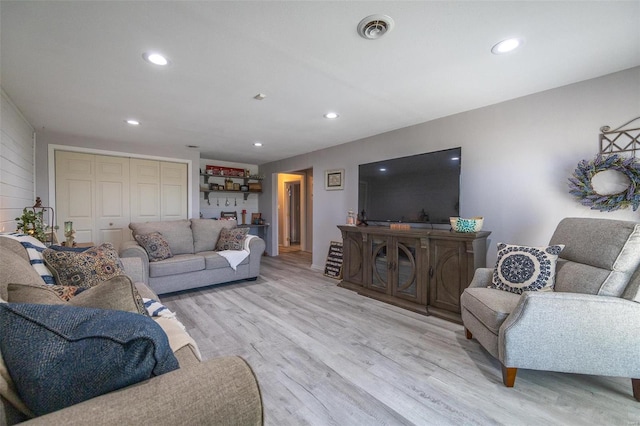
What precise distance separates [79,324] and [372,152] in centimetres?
365

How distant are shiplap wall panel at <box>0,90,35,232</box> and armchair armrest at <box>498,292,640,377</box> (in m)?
4.11

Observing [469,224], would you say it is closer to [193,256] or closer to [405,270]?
[405,270]

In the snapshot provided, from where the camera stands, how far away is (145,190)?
4438 millimetres

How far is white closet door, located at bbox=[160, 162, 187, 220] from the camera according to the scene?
15.1 ft

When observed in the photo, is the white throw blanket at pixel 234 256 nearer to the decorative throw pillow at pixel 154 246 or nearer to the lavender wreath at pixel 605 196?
the decorative throw pillow at pixel 154 246

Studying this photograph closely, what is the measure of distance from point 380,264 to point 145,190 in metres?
4.09

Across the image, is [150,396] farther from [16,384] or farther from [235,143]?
[235,143]

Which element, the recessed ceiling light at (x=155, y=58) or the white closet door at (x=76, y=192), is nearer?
the recessed ceiling light at (x=155, y=58)

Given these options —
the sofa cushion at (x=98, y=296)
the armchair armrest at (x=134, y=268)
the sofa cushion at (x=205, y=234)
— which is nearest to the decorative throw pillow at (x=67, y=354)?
the sofa cushion at (x=98, y=296)

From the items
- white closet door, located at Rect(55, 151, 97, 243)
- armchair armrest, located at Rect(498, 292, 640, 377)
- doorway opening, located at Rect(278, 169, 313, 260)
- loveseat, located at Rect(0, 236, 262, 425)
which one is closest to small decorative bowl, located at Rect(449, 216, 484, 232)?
armchair armrest, located at Rect(498, 292, 640, 377)

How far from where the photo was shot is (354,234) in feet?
11.7

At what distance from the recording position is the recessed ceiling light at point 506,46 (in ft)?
5.33

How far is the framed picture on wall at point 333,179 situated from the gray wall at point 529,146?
3.84ft

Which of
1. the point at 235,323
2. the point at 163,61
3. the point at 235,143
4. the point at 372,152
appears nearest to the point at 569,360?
the point at 235,323
